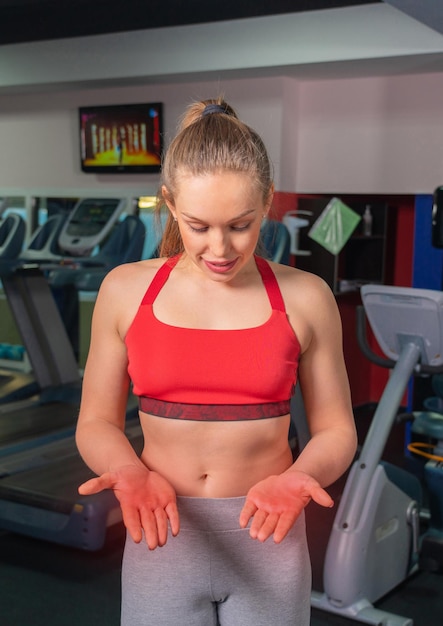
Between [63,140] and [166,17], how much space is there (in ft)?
4.87

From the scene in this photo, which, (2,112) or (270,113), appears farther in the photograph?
(2,112)

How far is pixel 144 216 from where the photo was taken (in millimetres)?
6531

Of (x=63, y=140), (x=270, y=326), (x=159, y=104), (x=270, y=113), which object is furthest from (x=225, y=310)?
(x=63, y=140)

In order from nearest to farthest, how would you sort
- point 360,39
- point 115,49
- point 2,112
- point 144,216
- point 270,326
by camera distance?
point 270,326
point 360,39
point 115,49
point 144,216
point 2,112

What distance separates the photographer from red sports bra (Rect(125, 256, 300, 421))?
121 centimetres

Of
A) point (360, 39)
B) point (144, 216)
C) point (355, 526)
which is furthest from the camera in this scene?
point (144, 216)

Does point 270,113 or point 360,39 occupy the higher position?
point 360,39

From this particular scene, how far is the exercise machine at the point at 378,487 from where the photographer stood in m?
2.95

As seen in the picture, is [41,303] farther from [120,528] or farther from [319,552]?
[319,552]

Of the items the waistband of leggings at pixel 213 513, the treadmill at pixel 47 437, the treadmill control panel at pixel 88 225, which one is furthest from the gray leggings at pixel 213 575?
the treadmill control panel at pixel 88 225

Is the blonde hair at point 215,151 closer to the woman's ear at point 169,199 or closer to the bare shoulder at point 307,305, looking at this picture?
the woman's ear at point 169,199

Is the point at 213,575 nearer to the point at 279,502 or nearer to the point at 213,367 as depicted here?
the point at 279,502

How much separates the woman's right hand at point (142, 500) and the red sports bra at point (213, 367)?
123 mm

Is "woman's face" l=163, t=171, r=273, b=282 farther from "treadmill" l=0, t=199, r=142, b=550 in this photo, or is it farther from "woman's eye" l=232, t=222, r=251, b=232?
"treadmill" l=0, t=199, r=142, b=550
